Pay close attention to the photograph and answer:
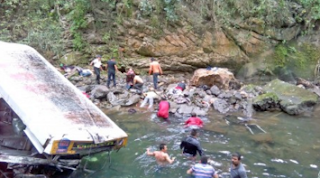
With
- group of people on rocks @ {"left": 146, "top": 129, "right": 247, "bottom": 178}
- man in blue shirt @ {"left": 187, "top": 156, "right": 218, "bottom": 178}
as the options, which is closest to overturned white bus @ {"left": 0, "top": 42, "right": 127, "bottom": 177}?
group of people on rocks @ {"left": 146, "top": 129, "right": 247, "bottom": 178}

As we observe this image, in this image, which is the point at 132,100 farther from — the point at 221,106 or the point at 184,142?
the point at 184,142

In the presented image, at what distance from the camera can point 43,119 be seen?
644 cm

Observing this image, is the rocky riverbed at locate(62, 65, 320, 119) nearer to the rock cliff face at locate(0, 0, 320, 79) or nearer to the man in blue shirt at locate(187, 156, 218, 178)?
the rock cliff face at locate(0, 0, 320, 79)

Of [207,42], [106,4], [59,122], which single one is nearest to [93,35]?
[106,4]

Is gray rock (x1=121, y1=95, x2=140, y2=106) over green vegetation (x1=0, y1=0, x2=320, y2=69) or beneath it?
beneath

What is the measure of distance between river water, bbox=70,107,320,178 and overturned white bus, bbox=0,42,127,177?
1.32 m

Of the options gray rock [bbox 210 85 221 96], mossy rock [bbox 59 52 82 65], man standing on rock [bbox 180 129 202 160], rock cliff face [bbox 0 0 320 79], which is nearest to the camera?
man standing on rock [bbox 180 129 202 160]

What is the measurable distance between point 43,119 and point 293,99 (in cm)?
1227

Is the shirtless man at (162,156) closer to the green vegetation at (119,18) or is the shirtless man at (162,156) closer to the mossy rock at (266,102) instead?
the mossy rock at (266,102)

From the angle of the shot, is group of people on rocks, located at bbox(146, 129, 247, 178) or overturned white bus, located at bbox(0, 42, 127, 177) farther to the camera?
group of people on rocks, located at bbox(146, 129, 247, 178)

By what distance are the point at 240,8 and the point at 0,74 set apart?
15980 millimetres

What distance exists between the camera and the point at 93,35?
64.1 feet

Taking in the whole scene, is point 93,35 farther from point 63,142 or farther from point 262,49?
point 63,142

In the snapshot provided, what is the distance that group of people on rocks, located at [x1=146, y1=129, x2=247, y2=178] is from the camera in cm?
642
